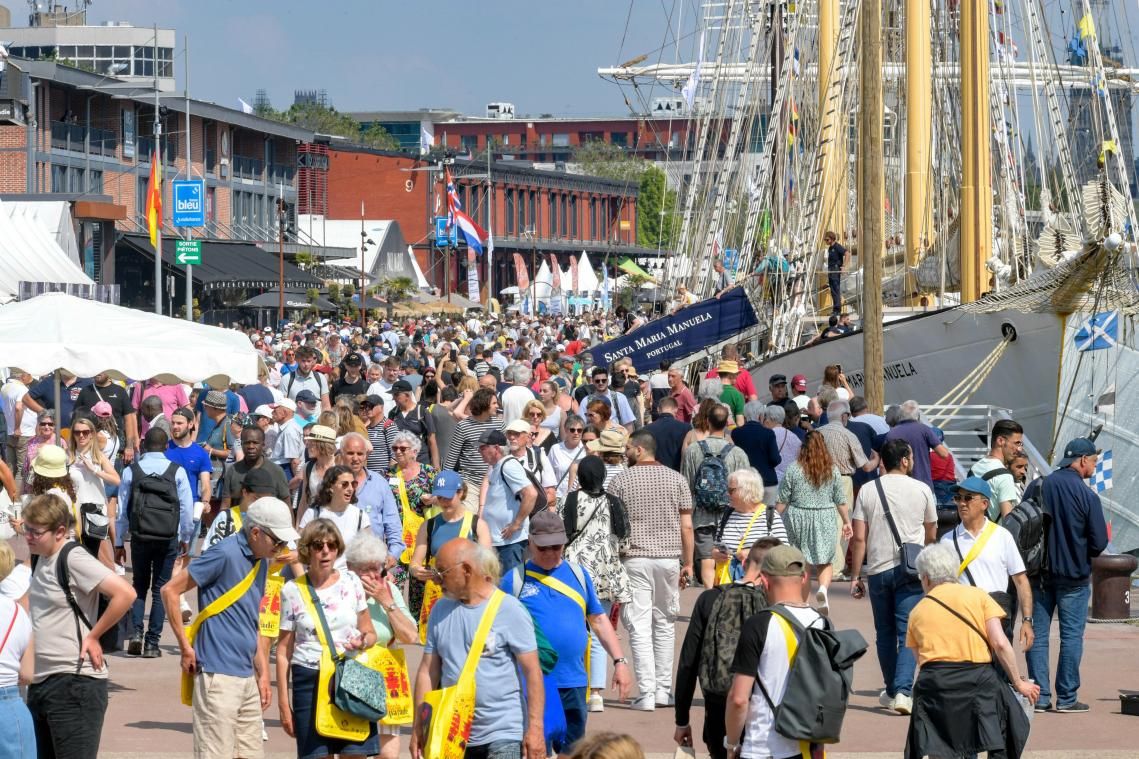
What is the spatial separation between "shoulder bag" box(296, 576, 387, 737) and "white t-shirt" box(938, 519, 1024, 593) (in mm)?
3119

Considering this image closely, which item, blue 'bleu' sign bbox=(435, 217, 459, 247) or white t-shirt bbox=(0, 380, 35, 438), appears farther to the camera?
blue 'bleu' sign bbox=(435, 217, 459, 247)

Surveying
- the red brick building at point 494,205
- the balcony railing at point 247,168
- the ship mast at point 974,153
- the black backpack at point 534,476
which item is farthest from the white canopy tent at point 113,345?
the red brick building at point 494,205

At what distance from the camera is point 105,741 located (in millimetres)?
9203

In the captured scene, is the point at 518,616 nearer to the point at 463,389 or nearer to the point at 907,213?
the point at 463,389

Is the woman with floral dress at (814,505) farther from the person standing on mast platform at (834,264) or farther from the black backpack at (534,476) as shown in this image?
the person standing on mast platform at (834,264)

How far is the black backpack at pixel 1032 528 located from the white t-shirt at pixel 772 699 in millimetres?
3593

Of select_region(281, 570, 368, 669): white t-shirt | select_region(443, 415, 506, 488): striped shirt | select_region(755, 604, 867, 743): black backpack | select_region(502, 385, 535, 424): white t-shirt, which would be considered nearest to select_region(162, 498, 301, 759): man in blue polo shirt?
select_region(281, 570, 368, 669): white t-shirt

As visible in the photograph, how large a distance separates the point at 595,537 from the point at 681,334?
15.0 meters

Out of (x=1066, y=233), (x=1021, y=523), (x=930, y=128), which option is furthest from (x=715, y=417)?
(x=930, y=128)

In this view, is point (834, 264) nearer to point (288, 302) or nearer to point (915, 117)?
point (915, 117)

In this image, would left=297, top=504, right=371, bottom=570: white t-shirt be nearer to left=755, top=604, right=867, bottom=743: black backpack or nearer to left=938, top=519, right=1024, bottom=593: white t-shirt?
left=938, top=519, right=1024, bottom=593: white t-shirt

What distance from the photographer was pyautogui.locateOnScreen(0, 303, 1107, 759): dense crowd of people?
21.4 feet

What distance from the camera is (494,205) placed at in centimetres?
9875

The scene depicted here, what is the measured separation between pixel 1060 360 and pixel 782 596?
587 inches
